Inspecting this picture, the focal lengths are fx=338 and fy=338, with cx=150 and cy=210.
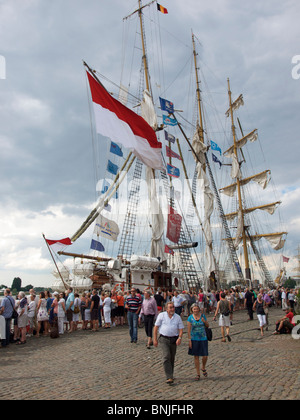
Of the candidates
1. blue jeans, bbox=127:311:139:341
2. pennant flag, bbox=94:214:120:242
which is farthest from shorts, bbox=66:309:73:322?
pennant flag, bbox=94:214:120:242

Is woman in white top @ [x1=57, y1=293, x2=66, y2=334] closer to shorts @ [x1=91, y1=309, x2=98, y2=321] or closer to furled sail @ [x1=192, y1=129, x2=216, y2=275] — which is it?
shorts @ [x1=91, y1=309, x2=98, y2=321]

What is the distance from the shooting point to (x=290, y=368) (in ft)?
25.9

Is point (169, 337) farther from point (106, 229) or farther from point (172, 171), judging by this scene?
point (172, 171)

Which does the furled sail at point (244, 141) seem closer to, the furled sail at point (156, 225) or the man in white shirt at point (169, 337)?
the furled sail at point (156, 225)

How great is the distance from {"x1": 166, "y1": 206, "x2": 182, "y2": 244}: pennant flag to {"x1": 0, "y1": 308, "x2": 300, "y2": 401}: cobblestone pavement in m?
15.2

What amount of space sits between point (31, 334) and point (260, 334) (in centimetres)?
973

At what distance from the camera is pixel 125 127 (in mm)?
16016

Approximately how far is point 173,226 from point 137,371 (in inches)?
795

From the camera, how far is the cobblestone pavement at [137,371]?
19.8 feet

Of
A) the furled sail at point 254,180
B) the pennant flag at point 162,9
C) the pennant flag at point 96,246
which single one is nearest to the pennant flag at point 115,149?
the pennant flag at point 96,246

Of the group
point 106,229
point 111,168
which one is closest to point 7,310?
point 106,229

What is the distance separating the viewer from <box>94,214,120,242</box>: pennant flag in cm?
2456
